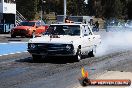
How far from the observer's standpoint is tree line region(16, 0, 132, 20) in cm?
7123

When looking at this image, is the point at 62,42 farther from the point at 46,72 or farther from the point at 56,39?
the point at 46,72

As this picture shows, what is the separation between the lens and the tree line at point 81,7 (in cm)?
7123

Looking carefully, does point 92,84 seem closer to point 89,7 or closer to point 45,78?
point 45,78

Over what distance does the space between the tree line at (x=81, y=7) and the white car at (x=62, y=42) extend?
5307cm

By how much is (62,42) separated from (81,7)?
92034 millimetres

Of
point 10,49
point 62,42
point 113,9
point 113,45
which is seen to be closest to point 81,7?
point 113,9

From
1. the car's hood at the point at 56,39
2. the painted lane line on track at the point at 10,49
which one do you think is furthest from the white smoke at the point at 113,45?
the car's hood at the point at 56,39

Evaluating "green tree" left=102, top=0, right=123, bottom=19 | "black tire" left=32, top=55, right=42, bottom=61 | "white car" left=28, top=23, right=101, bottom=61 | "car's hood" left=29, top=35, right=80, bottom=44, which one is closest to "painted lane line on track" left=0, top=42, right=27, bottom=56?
"black tire" left=32, top=55, right=42, bottom=61

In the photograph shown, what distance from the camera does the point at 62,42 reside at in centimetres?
1520

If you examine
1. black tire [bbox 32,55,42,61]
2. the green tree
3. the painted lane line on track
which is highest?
the green tree

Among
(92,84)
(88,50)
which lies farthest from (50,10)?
(92,84)

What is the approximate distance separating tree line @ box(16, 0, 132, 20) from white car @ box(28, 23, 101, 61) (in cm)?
5307

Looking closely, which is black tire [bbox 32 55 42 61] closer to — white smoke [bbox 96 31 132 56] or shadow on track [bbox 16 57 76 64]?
shadow on track [bbox 16 57 76 64]

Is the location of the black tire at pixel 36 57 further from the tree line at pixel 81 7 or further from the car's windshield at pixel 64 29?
the tree line at pixel 81 7
